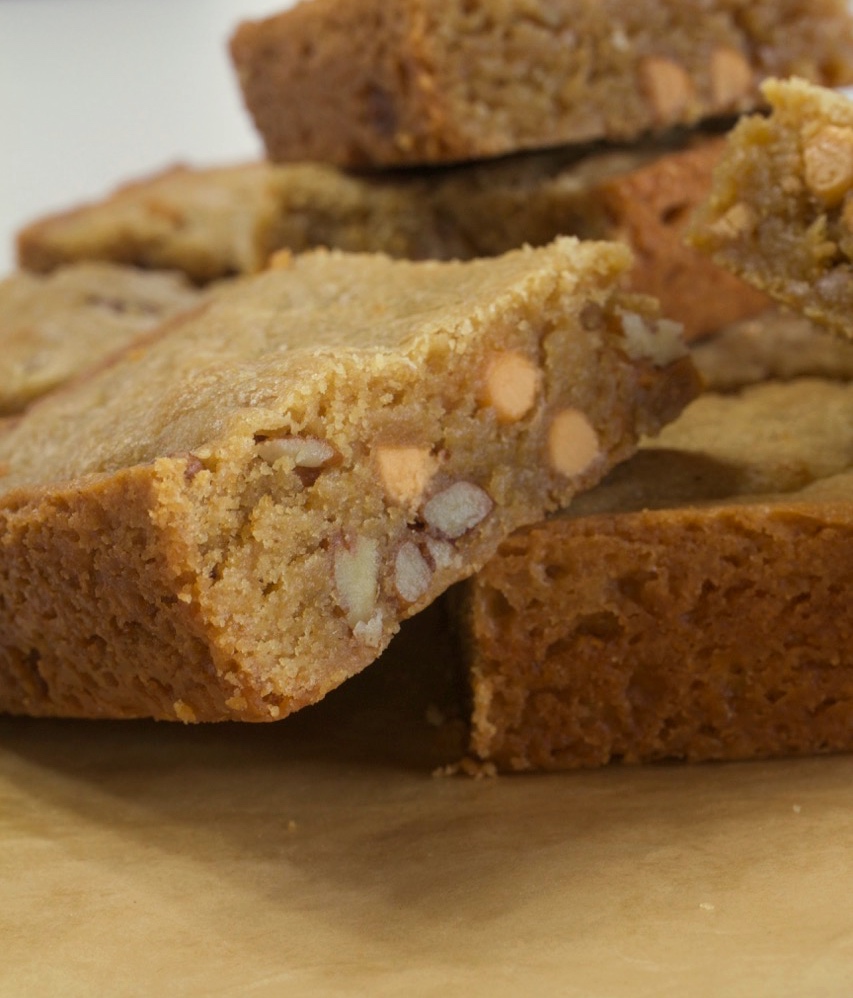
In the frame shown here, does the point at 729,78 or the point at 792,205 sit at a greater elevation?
the point at 729,78

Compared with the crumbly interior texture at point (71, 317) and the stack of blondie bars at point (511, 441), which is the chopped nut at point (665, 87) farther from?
the crumbly interior texture at point (71, 317)

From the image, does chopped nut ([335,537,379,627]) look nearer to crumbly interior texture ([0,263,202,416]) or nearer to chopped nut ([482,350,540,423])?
chopped nut ([482,350,540,423])

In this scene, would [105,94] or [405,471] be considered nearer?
[405,471]

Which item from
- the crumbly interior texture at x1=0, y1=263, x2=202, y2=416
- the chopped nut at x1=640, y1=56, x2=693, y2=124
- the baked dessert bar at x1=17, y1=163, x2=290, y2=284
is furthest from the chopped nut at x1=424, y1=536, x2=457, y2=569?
the baked dessert bar at x1=17, y1=163, x2=290, y2=284

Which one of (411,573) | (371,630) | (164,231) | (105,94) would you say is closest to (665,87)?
(411,573)

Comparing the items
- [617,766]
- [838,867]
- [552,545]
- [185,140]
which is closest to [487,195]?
[552,545]

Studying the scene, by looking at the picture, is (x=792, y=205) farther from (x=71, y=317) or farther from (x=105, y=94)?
(x=105, y=94)
